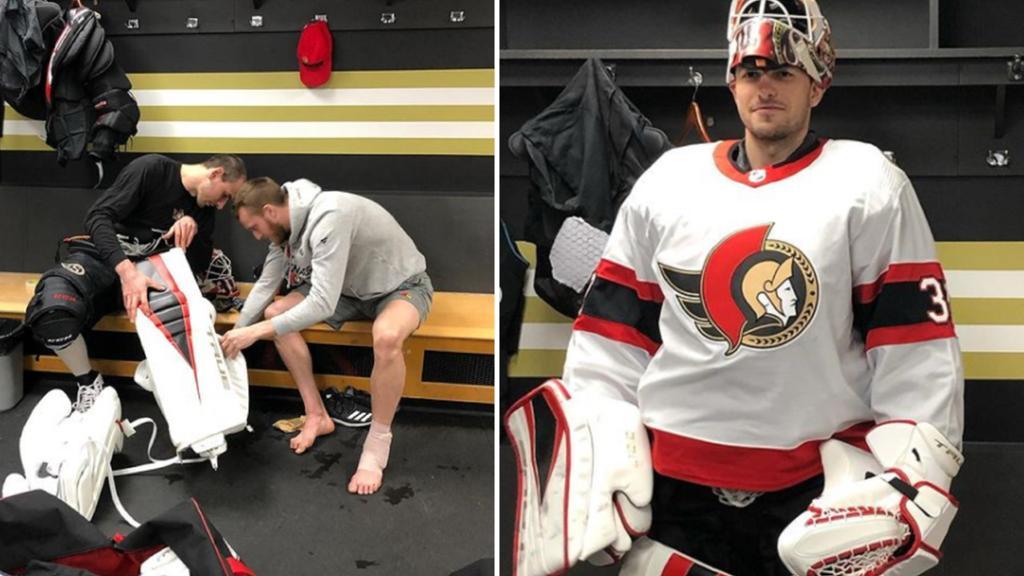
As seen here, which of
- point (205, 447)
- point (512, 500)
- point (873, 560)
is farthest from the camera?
point (205, 447)

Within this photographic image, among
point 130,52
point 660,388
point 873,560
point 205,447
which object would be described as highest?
point 130,52

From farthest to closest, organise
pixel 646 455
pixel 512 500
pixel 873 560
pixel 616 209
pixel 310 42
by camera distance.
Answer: pixel 310 42
pixel 512 500
pixel 616 209
pixel 646 455
pixel 873 560

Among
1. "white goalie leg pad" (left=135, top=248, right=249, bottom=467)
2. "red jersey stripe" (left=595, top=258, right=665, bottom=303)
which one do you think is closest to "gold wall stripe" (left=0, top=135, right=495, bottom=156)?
"white goalie leg pad" (left=135, top=248, right=249, bottom=467)

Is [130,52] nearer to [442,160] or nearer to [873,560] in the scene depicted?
[442,160]

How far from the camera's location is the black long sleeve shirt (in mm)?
→ 1427

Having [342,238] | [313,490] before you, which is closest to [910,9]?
[342,238]

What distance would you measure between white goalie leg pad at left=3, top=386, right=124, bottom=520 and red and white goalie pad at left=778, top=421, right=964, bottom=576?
113cm

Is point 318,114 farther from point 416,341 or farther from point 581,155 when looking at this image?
point 581,155

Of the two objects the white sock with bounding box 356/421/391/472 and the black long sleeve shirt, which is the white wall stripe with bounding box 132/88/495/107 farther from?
the white sock with bounding box 356/421/391/472

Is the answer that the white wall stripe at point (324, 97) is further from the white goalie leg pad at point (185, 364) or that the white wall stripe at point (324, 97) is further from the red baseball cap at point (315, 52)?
the white goalie leg pad at point (185, 364)

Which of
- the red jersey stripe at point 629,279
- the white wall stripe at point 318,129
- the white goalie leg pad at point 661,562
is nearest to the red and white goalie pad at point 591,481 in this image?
the white goalie leg pad at point 661,562

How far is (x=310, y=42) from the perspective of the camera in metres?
1.56

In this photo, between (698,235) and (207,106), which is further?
(207,106)

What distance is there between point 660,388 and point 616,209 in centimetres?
25
